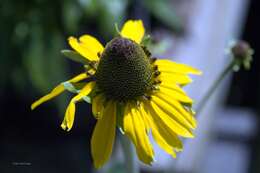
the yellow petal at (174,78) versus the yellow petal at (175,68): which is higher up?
the yellow petal at (175,68)

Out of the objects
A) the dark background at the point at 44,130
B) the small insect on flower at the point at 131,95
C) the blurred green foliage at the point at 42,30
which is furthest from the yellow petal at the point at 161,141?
the dark background at the point at 44,130

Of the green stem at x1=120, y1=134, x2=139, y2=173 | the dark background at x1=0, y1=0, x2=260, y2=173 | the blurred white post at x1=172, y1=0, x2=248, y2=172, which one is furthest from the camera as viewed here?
the dark background at x1=0, y1=0, x2=260, y2=173

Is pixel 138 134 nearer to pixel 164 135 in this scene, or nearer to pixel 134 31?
pixel 164 135

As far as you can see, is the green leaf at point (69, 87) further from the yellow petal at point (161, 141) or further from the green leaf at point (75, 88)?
the yellow petal at point (161, 141)

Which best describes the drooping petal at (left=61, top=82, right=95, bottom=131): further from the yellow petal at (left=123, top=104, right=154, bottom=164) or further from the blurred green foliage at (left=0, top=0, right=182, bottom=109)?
the blurred green foliage at (left=0, top=0, right=182, bottom=109)

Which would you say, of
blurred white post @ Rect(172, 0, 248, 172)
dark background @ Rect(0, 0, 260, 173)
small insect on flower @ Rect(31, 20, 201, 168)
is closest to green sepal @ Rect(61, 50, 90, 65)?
small insect on flower @ Rect(31, 20, 201, 168)

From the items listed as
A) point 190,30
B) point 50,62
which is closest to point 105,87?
point 50,62

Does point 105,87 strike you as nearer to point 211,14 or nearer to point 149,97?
point 149,97
